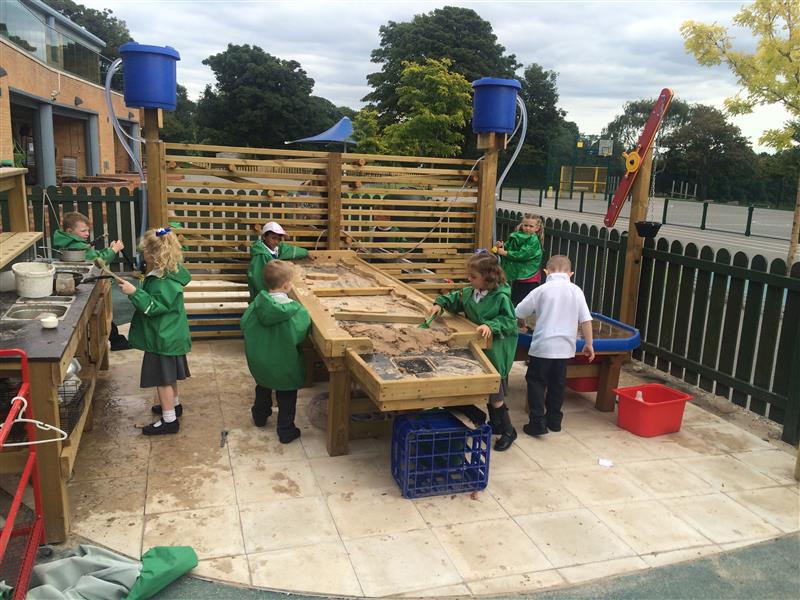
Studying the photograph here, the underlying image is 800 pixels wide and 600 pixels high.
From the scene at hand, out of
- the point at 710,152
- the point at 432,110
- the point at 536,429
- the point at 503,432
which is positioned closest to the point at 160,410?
the point at 503,432

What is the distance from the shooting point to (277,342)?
484 centimetres

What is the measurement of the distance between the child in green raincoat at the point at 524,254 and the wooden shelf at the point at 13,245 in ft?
15.2

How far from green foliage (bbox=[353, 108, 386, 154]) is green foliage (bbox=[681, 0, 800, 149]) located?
20.1 metres

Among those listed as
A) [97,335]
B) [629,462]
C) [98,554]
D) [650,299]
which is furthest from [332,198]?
[98,554]

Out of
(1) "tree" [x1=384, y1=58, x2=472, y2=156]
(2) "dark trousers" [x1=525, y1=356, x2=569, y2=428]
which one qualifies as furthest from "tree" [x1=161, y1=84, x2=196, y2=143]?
(2) "dark trousers" [x1=525, y1=356, x2=569, y2=428]

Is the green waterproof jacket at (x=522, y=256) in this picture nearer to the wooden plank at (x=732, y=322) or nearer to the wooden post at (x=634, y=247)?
the wooden post at (x=634, y=247)

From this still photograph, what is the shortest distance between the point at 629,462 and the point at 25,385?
4.11 meters

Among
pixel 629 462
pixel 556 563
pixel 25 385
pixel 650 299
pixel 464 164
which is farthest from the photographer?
pixel 464 164

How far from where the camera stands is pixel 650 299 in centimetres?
716

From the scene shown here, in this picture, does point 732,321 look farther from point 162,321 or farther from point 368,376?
point 162,321

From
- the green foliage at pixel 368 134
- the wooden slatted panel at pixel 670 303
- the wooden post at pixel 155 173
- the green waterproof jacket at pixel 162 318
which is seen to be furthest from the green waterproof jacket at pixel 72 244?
the green foliage at pixel 368 134

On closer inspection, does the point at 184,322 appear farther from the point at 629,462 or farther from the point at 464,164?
the point at 464,164

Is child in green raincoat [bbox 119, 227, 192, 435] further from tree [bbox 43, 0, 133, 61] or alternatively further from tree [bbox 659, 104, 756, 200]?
tree [bbox 43, 0, 133, 61]

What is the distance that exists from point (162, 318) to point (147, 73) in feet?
11.3
